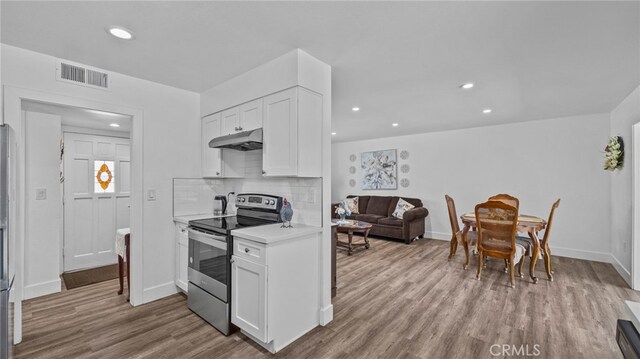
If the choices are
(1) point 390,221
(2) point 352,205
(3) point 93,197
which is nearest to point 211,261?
(3) point 93,197

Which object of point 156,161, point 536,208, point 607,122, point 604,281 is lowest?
point 604,281

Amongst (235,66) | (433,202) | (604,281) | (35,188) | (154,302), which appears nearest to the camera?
(235,66)

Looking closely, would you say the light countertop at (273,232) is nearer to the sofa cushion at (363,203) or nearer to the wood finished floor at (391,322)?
the wood finished floor at (391,322)

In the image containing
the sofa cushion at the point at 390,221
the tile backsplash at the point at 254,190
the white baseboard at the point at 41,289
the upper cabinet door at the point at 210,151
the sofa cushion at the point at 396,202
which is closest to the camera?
the tile backsplash at the point at 254,190

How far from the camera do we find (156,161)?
10.1 ft

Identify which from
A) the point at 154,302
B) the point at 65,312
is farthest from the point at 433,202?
the point at 65,312

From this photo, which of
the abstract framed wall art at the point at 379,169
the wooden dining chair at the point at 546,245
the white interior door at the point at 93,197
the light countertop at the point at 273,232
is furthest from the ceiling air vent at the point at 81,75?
the abstract framed wall art at the point at 379,169

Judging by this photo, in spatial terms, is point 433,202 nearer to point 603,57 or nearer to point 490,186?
point 490,186

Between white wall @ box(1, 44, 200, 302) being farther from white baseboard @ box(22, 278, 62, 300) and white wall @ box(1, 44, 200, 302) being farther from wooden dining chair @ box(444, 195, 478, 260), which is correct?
wooden dining chair @ box(444, 195, 478, 260)

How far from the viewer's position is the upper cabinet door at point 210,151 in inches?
126

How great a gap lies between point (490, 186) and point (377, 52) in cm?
441

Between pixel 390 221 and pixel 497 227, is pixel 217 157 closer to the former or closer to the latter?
pixel 497 227

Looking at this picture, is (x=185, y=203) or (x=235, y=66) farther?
(x=185, y=203)

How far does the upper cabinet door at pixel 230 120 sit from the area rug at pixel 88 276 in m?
2.62
